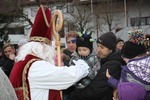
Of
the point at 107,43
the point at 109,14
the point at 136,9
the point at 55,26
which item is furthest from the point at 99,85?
the point at 136,9

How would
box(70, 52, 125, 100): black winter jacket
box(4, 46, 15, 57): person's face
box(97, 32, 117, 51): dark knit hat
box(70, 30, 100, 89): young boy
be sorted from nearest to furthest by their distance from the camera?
1. box(70, 52, 125, 100): black winter jacket
2. box(70, 30, 100, 89): young boy
3. box(97, 32, 117, 51): dark knit hat
4. box(4, 46, 15, 57): person's face

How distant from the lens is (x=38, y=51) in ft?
12.3

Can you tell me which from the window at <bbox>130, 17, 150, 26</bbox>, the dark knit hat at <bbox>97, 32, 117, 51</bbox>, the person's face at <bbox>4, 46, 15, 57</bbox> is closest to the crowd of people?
the dark knit hat at <bbox>97, 32, 117, 51</bbox>

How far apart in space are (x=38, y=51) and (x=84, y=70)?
64cm

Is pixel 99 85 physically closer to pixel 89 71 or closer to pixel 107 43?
pixel 89 71

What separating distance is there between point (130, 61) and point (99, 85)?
620 millimetres

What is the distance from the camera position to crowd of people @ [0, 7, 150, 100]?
2.96 m

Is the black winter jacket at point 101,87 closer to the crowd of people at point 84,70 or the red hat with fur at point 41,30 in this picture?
the crowd of people at point 84,70

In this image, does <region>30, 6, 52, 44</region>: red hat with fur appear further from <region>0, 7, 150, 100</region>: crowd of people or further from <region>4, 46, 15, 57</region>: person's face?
<region>4, 46, 15, 57</region>: person's face

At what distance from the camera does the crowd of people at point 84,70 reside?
2955 millimetres

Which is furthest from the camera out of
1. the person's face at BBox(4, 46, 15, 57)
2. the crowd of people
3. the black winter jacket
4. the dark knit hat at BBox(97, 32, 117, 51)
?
the person's face at BBox(4, 46, 15, 57)

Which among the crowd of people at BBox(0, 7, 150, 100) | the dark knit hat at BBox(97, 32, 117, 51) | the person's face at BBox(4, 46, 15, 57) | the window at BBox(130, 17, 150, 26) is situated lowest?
the window at BBox(130, 17, 150, 26)

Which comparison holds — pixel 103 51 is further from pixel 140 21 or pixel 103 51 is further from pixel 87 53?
pixel 140 21

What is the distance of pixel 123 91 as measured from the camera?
2900 mm
